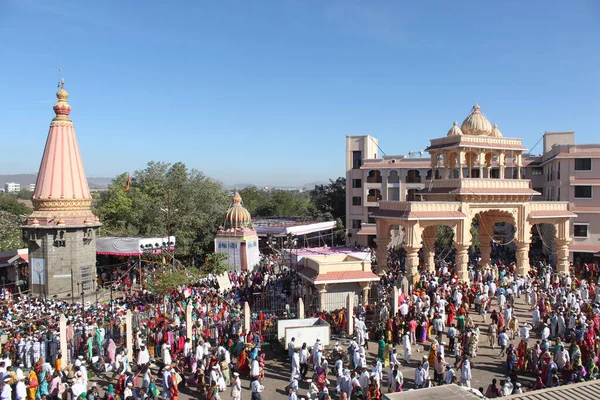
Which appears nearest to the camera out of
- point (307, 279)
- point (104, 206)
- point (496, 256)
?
point (307, 279)

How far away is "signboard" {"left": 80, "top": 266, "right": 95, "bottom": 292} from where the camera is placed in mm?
23688

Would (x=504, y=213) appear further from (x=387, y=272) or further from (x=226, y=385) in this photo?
(x=226, y=385)

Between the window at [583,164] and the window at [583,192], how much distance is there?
1.19 metres

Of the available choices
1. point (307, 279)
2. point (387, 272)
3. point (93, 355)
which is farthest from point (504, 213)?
point (93, 355)

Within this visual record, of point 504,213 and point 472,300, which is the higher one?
point 504,213

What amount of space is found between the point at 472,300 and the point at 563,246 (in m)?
8.27

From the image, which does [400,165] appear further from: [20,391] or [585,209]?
[20,391]

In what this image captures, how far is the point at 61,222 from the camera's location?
23.1 m

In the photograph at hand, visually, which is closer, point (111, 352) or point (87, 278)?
point (111, 352)

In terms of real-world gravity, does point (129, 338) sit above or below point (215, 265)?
below

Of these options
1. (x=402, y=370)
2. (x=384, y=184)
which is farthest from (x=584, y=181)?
(x=402, y=370)

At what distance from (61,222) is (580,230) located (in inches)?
1168

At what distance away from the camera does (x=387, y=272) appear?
950 inches

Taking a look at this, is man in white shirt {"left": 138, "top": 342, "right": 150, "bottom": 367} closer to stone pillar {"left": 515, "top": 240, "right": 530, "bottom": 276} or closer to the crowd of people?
the crowd of people
